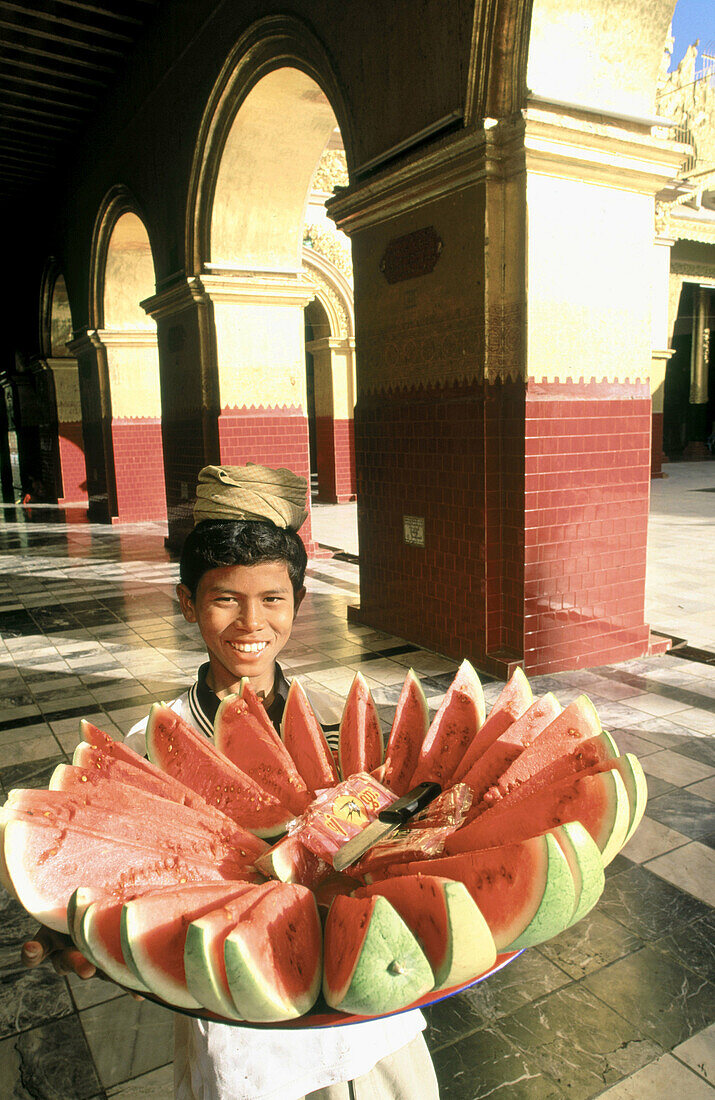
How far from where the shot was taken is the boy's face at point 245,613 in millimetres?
1365

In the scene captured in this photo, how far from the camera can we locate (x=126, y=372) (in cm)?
1226

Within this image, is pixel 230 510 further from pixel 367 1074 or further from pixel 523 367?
pixel 523 367

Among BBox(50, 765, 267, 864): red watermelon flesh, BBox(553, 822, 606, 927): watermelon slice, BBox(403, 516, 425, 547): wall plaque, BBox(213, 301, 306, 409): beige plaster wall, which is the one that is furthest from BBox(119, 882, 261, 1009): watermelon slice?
BBox(213, 301, 306, 409): beige plaster wall

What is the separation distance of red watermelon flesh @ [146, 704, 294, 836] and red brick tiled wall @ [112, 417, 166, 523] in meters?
11.8

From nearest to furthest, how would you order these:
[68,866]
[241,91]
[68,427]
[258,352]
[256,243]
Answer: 1. [68,866]
2. [241,91]
3. [256,243]
4. [258,352]
5. [68,427]

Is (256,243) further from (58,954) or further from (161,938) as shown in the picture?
(161,938)

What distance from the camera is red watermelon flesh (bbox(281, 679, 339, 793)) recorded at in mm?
1162

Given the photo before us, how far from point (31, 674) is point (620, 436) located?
13.9 ft

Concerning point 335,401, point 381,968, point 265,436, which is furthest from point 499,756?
point 335,401

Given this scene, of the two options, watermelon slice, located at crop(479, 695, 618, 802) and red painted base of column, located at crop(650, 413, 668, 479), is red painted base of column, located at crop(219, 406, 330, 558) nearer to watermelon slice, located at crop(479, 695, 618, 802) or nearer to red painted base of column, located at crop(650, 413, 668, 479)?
watermelon slice, located at crop(479, 695, 618, 802)

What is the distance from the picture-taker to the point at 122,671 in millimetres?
4941

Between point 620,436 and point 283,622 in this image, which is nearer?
point 283,622

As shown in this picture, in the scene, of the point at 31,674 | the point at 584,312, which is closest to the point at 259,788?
the point at 584,312

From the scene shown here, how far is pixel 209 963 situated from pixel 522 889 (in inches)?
12.1
